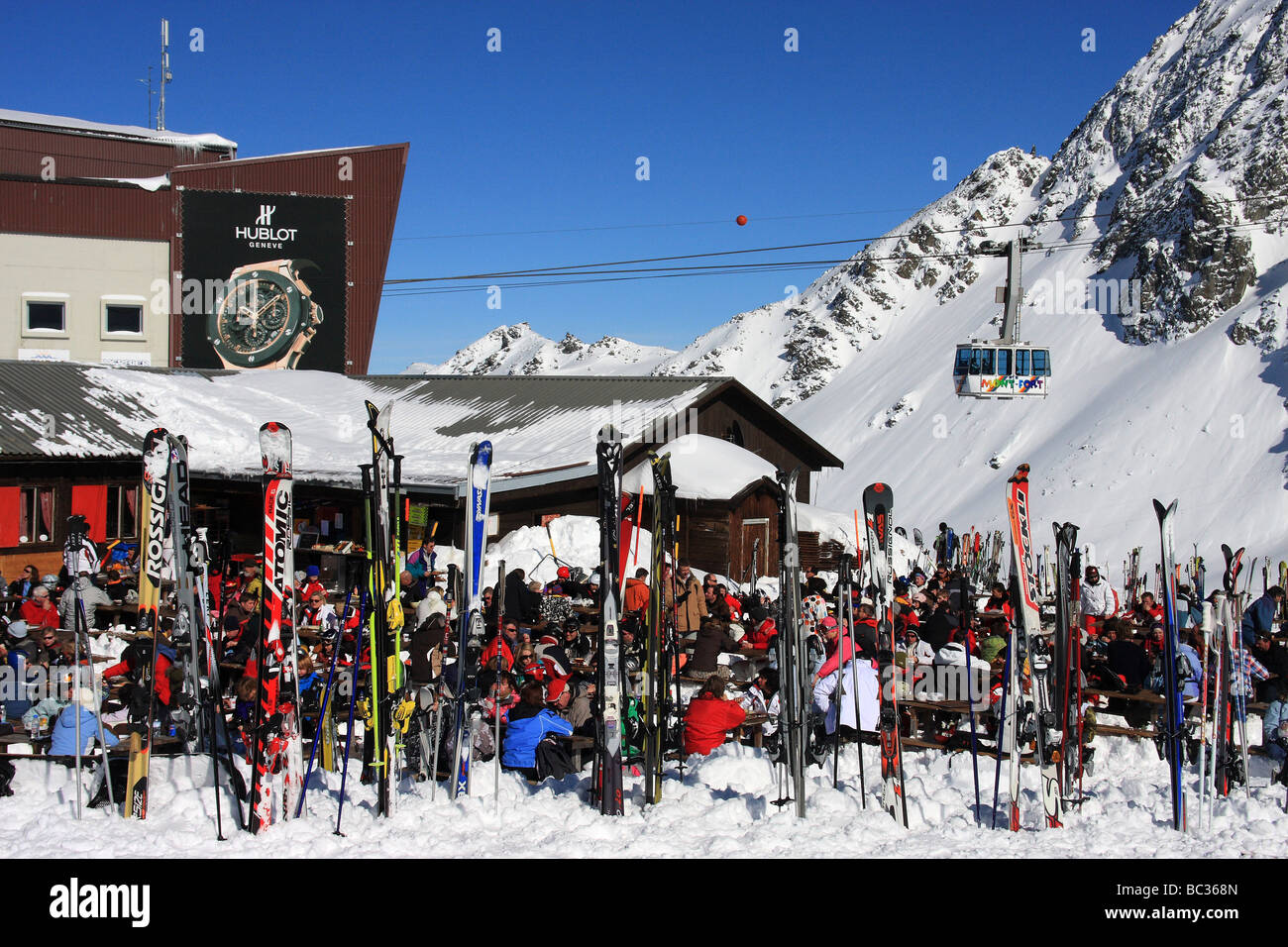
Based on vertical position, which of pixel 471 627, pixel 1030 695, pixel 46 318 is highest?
pixel 46 318

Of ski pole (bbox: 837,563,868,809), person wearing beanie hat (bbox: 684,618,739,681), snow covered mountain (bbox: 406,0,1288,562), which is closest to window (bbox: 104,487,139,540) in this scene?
person wearing beanie hat (bbox: 684,618,739,681)

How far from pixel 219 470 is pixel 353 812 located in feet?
54.0

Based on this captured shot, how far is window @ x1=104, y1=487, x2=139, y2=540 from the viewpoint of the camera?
75.8ft

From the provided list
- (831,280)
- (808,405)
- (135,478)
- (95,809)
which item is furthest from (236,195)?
(831,280)

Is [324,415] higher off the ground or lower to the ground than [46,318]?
lower

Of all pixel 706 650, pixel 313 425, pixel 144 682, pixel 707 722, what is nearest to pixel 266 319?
pixel 313 425

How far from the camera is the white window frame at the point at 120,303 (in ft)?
120

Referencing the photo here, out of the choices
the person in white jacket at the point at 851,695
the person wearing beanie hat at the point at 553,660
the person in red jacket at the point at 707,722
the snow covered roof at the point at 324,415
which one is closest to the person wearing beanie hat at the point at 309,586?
the person wearing beanie hat at the point at 553,660

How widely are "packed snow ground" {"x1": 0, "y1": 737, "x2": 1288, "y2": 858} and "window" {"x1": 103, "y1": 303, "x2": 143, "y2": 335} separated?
Answer: 31113 mm

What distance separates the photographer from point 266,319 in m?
36.9

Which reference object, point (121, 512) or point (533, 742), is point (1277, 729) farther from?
point (121, 512)

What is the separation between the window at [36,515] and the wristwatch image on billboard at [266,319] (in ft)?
51.1

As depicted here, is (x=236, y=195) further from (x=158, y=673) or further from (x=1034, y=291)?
(x=1034, y=291)

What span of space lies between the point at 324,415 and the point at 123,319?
12456mm
